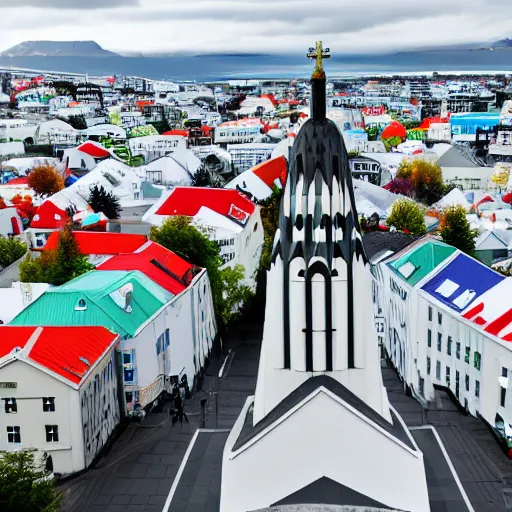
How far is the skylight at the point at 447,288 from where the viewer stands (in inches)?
1509

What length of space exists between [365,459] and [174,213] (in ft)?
120

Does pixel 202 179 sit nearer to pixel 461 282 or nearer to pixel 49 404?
pixel 461 282

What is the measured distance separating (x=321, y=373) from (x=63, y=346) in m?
13.5

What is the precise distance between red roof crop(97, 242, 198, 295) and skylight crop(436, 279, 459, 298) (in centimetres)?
1274

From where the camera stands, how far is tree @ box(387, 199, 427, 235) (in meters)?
67.9

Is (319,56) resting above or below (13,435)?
above

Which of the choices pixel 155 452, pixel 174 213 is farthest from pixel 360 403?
pixel 174 213

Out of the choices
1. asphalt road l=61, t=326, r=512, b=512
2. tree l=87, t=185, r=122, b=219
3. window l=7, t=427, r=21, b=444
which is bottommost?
asphalt road l=61, t=326, r=512, b=512

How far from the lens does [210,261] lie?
161ft

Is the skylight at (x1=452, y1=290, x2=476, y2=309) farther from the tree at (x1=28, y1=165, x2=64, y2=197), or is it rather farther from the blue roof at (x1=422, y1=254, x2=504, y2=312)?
the tree at (x1=28, y1=165, x2=64, y2=197)

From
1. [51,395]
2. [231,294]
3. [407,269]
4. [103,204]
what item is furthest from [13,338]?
[103,204]

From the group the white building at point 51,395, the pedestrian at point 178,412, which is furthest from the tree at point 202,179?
the white building at point 51,395

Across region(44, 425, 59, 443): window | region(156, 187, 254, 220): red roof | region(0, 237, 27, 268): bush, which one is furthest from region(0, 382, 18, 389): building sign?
region(0, 237, 27, 268): bush

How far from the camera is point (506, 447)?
107ft
